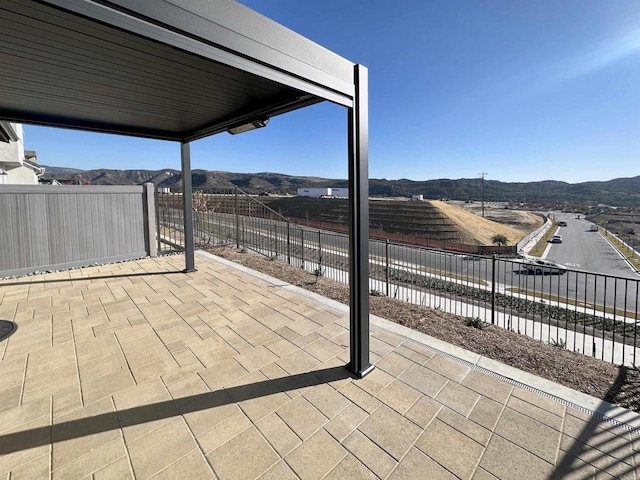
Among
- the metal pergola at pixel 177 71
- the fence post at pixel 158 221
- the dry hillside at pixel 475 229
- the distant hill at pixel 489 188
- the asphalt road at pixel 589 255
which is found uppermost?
the distant hill at pixel 489 188

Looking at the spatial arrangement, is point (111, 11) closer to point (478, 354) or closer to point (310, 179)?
point (478, 354)

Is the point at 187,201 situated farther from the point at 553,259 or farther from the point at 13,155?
the point at 553,259

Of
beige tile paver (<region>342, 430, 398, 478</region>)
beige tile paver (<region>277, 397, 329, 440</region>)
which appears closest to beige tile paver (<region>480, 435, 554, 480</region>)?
beige tile paver (<region>342, 430, 398, 478</region>)

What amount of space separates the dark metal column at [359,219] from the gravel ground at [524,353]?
1.06m

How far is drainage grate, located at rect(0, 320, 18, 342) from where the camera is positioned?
284 cm

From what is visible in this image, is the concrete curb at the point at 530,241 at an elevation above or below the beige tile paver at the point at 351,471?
below

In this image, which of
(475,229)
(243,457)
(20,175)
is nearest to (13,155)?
(20,175)

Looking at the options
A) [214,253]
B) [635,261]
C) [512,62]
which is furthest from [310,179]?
[214,253]

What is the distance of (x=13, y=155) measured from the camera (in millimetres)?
10078

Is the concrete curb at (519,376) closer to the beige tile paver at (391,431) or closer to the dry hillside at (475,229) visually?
the beige tile paver at (391,431)

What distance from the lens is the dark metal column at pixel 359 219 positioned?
7.03 ft

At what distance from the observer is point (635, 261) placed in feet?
89.6

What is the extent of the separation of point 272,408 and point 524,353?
87.6 inches

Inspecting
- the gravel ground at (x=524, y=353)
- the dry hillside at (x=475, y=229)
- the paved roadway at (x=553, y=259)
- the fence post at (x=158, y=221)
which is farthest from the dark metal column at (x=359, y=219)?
the dry hillside at (x=475, y=229)
